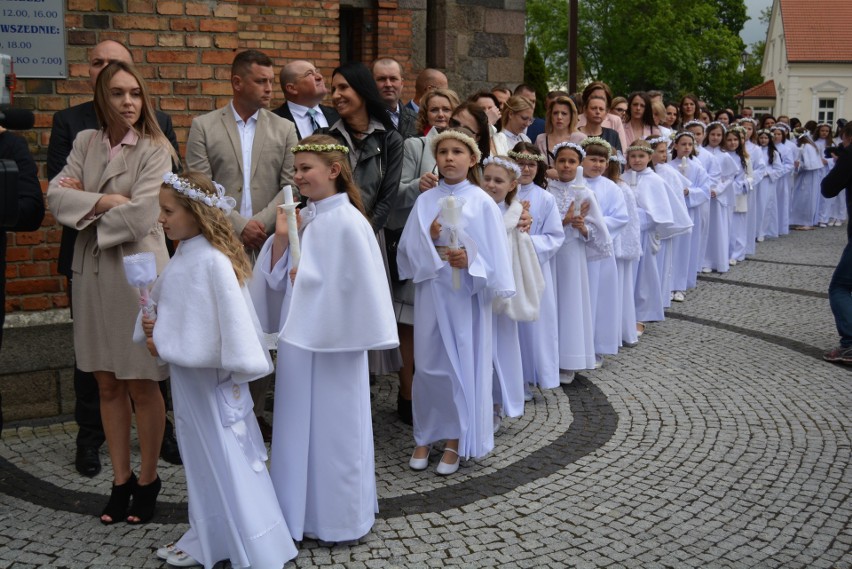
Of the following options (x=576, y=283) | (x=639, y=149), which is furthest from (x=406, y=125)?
(x=639, y=149)

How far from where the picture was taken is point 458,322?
5641 millimetres

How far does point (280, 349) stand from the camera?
15.3ft

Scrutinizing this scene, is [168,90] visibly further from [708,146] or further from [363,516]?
[708,146]

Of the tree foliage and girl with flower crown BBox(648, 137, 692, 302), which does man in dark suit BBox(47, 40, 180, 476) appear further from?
the tree foliage

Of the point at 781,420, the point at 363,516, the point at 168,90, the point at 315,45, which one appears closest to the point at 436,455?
the point at 363,516

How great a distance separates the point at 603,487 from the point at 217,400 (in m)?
2.33

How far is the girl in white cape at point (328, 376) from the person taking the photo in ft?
14.9

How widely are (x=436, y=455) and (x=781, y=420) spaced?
2.50 metres

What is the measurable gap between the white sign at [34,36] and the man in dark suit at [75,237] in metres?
0.93

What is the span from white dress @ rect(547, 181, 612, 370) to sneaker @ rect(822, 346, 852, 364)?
2.28m

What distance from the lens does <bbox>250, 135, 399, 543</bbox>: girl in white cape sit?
4.55 metres

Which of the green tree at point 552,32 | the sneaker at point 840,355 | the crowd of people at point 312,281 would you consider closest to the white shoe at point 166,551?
the crowd of people at point 312,281

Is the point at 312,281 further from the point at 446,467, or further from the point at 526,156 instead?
the point at 526,156

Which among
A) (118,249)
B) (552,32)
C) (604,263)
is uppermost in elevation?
(552,32)
